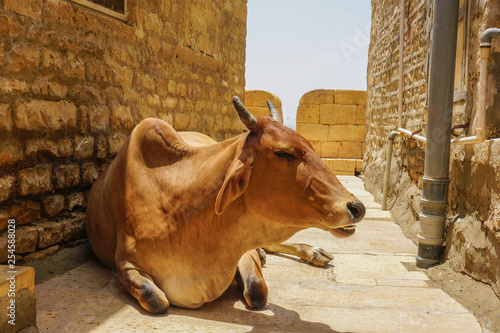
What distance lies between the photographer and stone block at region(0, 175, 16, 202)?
9.75 feet

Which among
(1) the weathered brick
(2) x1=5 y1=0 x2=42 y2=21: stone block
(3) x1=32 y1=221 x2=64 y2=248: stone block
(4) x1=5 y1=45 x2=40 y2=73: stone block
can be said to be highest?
(2) x1=5 y1=0 x2=42 y2=21: stone block

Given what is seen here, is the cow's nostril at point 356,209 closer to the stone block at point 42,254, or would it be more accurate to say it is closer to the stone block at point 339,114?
the stone block at point 42,254

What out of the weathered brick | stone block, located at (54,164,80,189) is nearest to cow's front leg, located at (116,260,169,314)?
stone block, located at (54,164,80,189)

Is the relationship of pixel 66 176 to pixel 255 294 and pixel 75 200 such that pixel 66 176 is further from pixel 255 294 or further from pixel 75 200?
pixel 255 294

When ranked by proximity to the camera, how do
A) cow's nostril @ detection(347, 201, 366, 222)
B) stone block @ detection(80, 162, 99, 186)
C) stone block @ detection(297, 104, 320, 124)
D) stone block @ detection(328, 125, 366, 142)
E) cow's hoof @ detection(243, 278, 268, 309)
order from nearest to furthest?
cow's nostril @ detection(347, 201, 366, 222), cow's hoof @ detection(243, 278, 268, 309), stone block @ detection(80, 162, 99, 186), stone block @ detection(328, 125, 366, 142), stone block @ detection(297, 104, 320, 124)

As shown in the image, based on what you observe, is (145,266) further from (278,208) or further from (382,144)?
(382,144)

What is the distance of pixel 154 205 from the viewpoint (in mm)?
2988

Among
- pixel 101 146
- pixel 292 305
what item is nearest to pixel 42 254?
pixel 101 146

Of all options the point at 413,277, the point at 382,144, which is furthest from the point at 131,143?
the point at 382,144

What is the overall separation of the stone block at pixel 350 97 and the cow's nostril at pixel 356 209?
44.4 ft

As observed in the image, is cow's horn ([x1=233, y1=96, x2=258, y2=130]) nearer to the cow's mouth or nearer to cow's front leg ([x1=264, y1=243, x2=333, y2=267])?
Result: the cow's mouth

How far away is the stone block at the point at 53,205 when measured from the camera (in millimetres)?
3371

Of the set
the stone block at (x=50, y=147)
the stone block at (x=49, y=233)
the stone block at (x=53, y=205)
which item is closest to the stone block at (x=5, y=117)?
the stone block at (x=50, y=147)

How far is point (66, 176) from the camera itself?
3.55 m
